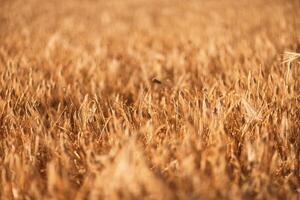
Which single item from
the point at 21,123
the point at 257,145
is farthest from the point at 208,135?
the point at 21,123

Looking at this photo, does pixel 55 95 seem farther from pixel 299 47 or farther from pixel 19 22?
pixel 19 22

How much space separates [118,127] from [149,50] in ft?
5.06

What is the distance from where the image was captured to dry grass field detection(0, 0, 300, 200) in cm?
89

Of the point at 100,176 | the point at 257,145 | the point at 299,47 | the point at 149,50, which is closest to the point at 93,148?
the point at 100,176

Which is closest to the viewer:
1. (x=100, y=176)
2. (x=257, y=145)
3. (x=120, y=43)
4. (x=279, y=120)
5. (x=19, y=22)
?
(x=100, y=176)

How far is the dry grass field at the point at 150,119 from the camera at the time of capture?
886mm

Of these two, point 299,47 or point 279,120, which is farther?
point 299,47

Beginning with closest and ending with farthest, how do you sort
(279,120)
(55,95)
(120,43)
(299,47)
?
(279,120), (55,95), (299,47), (120,43)

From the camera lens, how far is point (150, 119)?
1189 mm

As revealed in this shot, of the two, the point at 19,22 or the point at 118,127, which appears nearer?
the point at 118,127

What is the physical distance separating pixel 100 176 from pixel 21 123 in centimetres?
51

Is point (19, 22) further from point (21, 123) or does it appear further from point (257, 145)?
point (257, 145)

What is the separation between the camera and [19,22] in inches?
160

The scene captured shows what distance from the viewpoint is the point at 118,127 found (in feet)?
3.70
